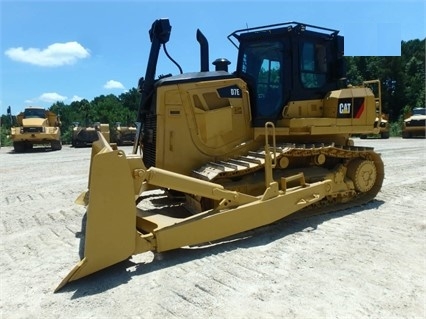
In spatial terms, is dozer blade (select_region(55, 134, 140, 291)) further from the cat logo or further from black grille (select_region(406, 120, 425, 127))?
black grille (select_region(406, 120, 425, 127))

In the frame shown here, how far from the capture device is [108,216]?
3.54m

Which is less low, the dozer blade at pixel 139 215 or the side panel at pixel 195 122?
the side panel at pixel 195 122

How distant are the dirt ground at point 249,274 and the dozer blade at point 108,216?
0.65ft

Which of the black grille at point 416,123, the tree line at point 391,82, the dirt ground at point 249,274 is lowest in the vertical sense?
the dirt ground at point 249,274

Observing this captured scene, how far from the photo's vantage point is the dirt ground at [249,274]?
2.95m

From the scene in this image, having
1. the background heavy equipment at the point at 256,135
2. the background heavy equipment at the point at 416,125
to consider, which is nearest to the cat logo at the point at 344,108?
the background heavy equipment at the point at 256,135

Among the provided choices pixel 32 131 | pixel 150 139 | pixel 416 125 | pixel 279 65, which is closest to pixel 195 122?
pixel 150 139

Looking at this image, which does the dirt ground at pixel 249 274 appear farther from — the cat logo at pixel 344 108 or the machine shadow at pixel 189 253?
the cat logo at pixel 344 108

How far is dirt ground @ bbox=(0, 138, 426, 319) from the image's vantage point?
2.95 m

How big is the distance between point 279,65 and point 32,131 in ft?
56.3

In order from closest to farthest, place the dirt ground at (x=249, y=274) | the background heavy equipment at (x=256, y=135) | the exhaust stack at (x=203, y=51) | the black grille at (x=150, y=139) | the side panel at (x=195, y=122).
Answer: the dirt ground at (x=249, y=274)
the background heavy equipment at (x=256, y=135)
the side panel at (x=195, y=122)
the black grille at (x=150, y=139)
the exhaust stack at (x=203, y=51)

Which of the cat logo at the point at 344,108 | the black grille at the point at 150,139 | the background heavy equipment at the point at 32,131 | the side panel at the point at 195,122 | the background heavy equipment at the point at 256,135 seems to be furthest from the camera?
the background heavy equipment at the point at 32,131

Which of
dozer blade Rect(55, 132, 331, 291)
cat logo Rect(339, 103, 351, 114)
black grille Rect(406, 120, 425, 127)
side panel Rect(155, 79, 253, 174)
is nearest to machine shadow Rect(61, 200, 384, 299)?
dozer blade Rect(55, 132, 331, 291)

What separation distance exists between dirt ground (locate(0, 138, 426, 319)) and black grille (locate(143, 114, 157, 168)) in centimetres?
133
